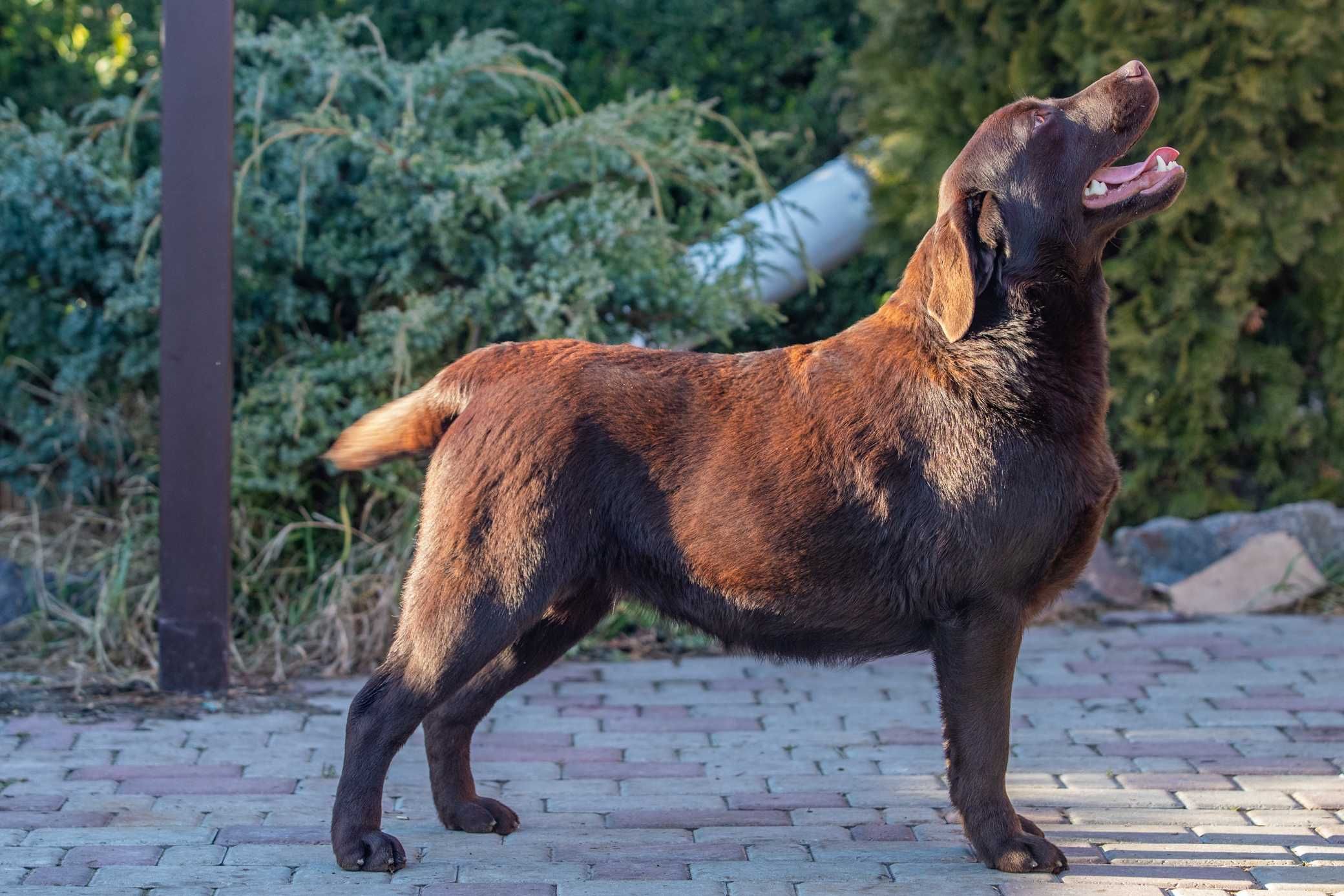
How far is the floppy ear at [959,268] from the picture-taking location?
324cm

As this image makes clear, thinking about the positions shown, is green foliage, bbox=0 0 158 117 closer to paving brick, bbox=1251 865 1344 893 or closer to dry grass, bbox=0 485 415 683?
dry grass, bbox=0 485 415 683

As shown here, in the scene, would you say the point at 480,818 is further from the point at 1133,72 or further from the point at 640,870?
the point at 1133,72

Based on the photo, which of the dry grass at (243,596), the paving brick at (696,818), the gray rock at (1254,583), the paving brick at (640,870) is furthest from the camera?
the gray rock at (1254,583)

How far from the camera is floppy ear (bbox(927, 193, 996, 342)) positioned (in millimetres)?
3244

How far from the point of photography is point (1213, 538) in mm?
6246

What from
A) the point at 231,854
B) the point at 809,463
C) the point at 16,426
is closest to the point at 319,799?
the point at 231,854

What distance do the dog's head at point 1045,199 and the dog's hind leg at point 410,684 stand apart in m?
1.28

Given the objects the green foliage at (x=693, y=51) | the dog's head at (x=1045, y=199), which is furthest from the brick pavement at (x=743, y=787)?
the green foliage at (x=693, y=51)

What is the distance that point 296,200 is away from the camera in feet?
18.9

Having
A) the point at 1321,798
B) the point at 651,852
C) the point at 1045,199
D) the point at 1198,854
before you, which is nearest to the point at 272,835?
the point at 651,852

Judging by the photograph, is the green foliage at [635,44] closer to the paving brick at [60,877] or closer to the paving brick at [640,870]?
the paving brick at [640,870]

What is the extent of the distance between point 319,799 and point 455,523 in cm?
105

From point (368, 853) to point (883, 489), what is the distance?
150 cm

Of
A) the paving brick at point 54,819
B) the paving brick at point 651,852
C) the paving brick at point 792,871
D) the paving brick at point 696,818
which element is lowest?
the paving brick at point 696,818
